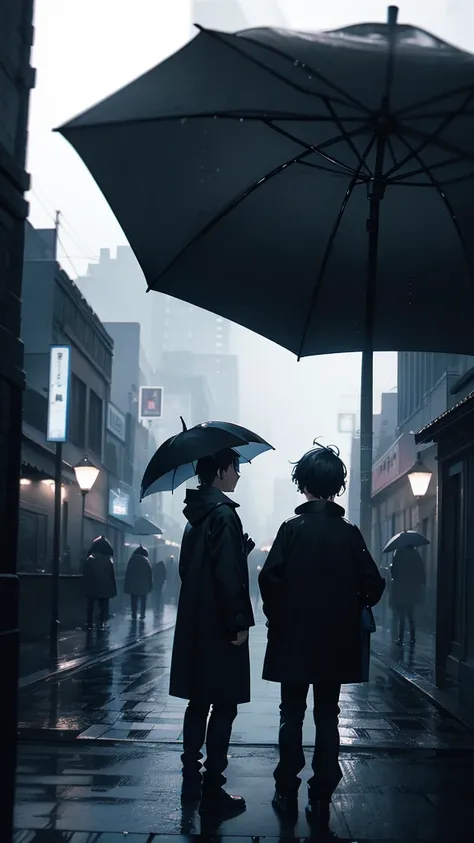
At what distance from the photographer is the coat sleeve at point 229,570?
5.43 metres

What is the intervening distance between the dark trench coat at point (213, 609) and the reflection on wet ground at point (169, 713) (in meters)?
2.31

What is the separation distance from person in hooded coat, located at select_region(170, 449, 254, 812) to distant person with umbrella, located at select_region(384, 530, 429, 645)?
38.8 ft

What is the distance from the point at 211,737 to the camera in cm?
556

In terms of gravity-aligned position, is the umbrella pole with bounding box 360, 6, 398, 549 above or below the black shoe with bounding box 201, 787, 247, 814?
above

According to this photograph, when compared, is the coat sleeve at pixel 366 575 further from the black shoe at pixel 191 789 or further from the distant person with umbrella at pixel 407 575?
the distant person with umbrella at pixel 407 575

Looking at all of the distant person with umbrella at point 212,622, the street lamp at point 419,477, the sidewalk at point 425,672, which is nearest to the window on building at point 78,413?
the sidewalk at point 425,672

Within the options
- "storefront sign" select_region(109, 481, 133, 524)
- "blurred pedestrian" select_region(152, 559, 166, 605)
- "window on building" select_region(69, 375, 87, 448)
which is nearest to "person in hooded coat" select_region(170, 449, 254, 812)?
"window on building" select_region(69, 375, 87, 448)

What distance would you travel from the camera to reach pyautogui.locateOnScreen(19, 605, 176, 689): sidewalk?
12969 millimetres

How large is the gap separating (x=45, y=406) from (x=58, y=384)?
98cm

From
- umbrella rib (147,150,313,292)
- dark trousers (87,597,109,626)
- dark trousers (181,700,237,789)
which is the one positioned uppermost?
umbrella rib (147,150,313,292)

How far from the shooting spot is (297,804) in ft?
18.1

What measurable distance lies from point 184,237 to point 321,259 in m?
0.94

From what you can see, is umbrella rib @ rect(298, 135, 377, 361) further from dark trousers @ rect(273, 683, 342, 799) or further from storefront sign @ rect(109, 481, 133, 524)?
storefront sign @ rect(109, 481, 133, 524)

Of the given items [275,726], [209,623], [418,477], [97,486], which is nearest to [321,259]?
[209,623]
